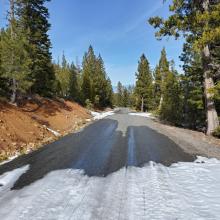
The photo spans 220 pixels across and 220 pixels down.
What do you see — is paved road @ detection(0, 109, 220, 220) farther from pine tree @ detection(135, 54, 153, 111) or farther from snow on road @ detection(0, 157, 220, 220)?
pine tree @ detection(135, 54, 153, 111)

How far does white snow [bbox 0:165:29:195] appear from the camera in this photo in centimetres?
645

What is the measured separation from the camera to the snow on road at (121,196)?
4.79 metres

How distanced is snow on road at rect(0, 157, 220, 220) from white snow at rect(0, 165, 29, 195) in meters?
0.41

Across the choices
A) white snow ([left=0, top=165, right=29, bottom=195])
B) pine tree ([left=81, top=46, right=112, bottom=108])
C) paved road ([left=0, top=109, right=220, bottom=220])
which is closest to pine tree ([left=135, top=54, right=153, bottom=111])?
pine tree ([left=81, top=46, right=112, bottom=108])

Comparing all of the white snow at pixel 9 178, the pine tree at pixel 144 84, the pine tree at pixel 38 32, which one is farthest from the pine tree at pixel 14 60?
the pine tree at pixel 144 84

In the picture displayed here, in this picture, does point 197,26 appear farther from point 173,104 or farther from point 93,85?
point 93,85

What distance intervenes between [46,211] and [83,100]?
46.2m

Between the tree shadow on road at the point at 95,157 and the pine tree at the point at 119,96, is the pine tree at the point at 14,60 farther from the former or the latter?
the pine tree at the point at 119,96

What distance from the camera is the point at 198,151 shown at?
1080 centimetres

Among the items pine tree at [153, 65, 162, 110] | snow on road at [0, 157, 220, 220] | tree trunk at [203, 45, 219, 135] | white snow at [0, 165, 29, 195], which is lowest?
white snow at [0, 165, 29, 195]

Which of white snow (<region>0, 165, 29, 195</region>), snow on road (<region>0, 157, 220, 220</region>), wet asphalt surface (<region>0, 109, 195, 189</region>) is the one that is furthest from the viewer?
wet asphalt surface (<region>0, 109, 195, 189</region>)

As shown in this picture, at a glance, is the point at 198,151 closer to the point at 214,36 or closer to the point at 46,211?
the point at 214,36

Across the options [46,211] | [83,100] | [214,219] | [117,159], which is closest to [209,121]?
[117,159]

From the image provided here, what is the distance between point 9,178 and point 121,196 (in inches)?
130
